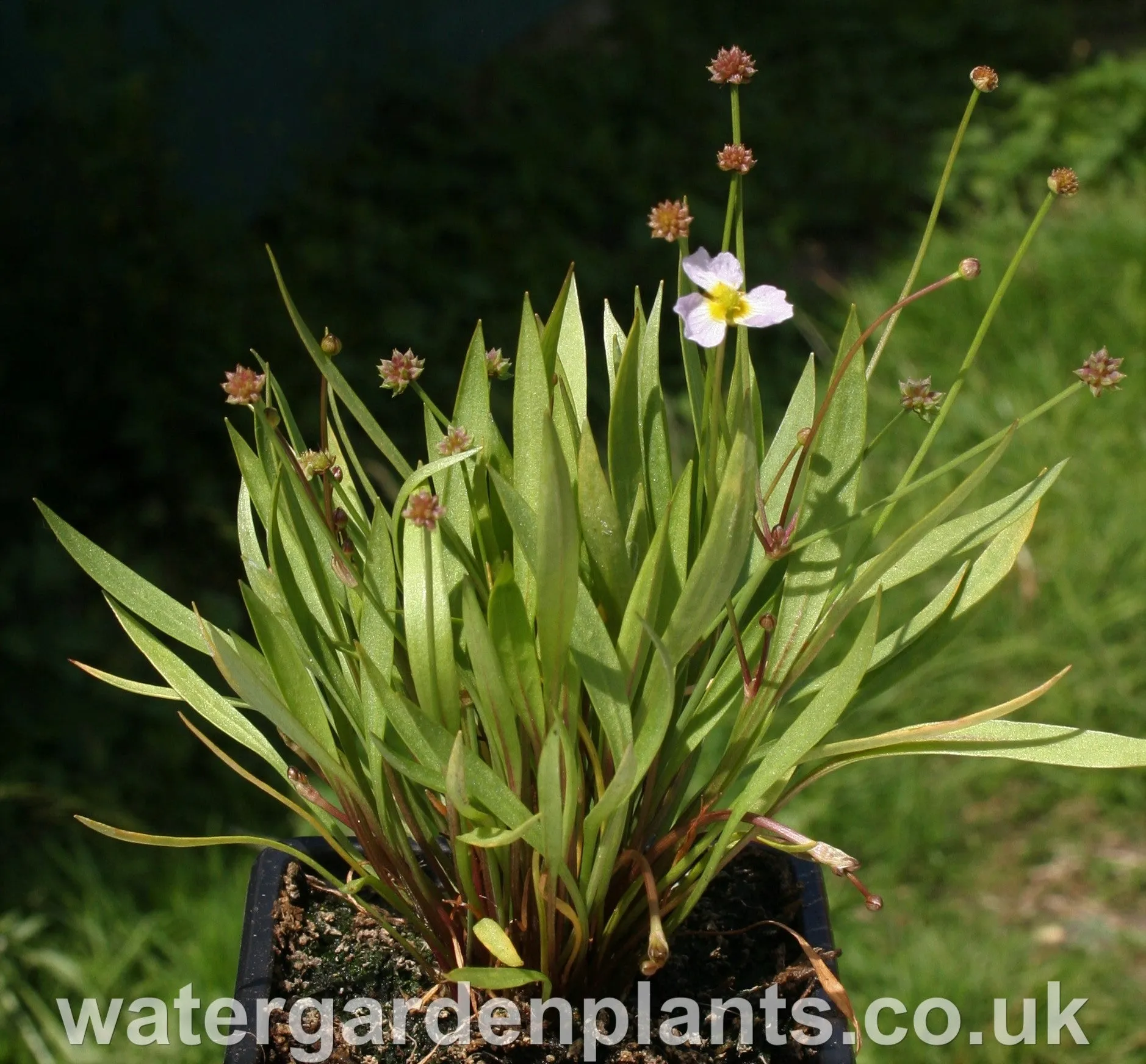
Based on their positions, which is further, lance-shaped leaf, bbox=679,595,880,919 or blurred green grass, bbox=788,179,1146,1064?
blurred green grass, bbox=788,179,1146,1064

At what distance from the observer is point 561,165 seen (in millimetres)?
2924

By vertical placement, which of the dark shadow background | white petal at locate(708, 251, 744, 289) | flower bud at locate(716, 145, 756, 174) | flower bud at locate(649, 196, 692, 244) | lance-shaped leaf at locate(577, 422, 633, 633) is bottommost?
lance-shaped leaf at locate(577, 422, 633, 633)

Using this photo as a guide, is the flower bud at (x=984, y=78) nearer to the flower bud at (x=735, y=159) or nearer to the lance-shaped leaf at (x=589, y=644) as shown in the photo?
the flower bud at (x=735, y=159)

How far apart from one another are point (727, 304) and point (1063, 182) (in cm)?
19

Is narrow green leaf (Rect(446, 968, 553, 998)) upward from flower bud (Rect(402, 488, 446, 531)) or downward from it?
downward

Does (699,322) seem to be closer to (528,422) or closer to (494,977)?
(528,422)

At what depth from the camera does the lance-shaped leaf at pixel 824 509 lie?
0.72 metres

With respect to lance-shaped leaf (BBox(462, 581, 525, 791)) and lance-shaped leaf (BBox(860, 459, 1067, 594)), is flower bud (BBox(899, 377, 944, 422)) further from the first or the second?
lance-shaped leaf (BBox(462, 581, 525, 791))

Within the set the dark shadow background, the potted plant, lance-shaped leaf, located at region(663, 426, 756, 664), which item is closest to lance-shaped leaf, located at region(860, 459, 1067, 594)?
the potted plant

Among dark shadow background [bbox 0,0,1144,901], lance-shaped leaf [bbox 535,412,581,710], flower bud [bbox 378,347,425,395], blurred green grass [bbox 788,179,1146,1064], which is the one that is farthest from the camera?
dark shadow background [bbox 0,0,1144,901]

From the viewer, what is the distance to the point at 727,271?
26.5 inches

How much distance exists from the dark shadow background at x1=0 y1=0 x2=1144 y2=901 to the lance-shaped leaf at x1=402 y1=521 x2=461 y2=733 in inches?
45.4

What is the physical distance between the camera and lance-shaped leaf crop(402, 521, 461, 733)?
68 cm

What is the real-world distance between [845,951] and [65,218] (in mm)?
1611
